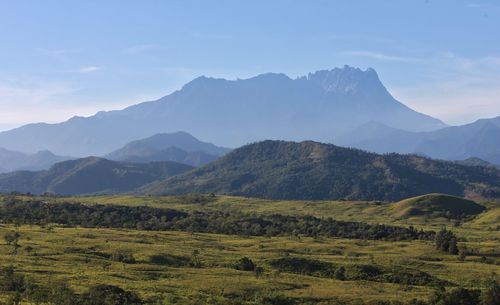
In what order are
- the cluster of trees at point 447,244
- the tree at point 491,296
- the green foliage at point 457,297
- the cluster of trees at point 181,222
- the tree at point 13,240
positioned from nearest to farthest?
the green foliage at point 457,297 < the tree at point 491,296 < the tree at point 13,240 < the cluster of trees at point 447,244 < the cluster of trees at point 181,222

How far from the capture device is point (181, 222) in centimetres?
14388

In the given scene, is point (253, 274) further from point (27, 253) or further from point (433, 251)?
point (433, 251)

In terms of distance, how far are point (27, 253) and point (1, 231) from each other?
2412cm

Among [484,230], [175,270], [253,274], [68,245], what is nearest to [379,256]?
[253,274]

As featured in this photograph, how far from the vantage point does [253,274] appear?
72750 millimetres

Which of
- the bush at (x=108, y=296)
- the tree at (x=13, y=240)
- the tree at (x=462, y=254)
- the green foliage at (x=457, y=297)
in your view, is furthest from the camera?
the tree at (x=462, y=254)

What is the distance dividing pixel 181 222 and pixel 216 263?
2566 inches

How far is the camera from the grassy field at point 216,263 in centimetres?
6153

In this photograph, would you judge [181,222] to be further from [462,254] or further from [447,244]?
[462,254]

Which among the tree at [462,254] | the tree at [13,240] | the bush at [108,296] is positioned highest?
the tree at [13,240]

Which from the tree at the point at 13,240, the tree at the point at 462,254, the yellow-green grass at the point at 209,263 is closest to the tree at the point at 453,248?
the tree at the point at 462,254

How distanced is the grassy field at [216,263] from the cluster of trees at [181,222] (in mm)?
15088

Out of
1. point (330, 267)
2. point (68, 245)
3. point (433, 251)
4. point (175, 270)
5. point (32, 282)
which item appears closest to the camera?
point (32, 282)

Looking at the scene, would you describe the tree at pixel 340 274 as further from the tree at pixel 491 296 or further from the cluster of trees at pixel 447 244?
the cluster of trees at pixel 447 244
